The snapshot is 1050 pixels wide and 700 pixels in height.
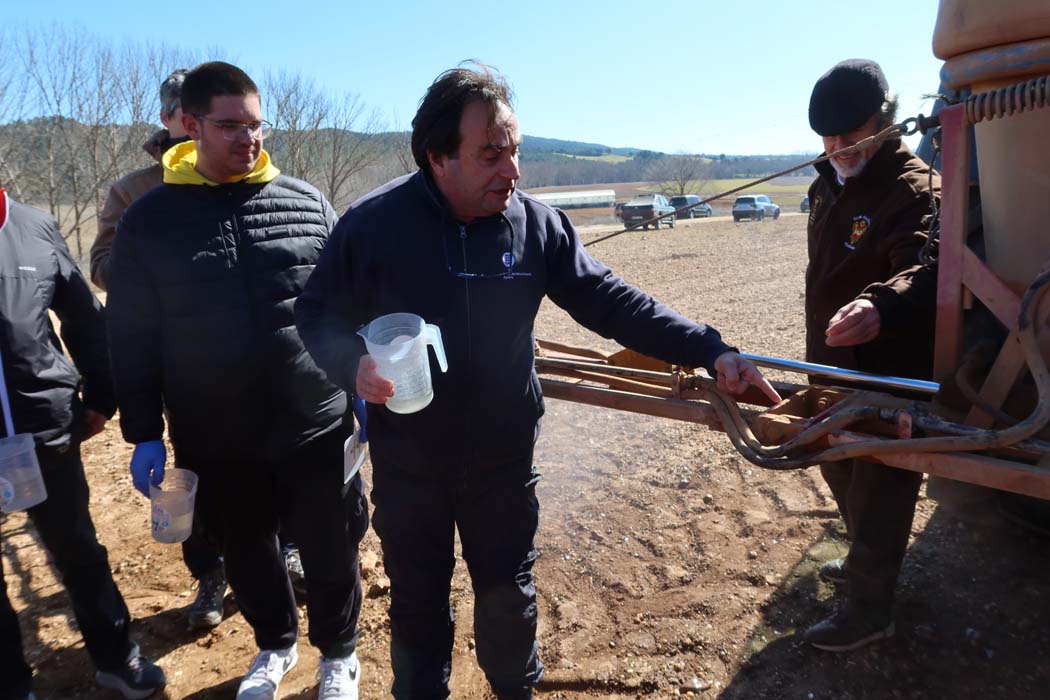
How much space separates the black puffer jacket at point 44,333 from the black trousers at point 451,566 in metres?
1.16

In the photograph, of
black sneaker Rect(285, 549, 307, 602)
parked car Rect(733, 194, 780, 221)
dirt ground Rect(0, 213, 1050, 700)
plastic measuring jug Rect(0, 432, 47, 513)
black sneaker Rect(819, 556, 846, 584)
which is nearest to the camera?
plastic measuring jug Rect(0, 432, 47, 513)

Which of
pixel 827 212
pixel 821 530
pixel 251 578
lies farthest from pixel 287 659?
pixel 827 212

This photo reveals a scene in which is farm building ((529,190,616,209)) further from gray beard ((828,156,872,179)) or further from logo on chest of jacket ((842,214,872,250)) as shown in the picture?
logo on chest of jacket ((842,214,872,250))

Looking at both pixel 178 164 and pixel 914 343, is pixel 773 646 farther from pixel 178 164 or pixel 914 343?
pixel 178 164

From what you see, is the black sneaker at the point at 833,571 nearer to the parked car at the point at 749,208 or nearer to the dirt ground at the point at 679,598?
the dirt ground at the point at 679,598

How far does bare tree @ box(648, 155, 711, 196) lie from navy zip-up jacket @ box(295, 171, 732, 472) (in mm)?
60229

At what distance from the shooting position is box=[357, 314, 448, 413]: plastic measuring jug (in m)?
1.81

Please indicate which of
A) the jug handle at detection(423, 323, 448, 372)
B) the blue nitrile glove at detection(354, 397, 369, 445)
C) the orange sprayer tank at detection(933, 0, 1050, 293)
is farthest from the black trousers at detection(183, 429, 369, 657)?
the orange sprayer tank at detection(933, 0, 1050, 293)

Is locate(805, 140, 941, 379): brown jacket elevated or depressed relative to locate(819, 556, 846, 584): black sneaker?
elevated

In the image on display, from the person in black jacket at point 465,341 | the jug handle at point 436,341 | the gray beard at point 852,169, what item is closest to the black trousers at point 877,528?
the person in black jacket at point 465,341

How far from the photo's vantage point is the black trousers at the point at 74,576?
2.47m

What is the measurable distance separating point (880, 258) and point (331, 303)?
180 centimetres

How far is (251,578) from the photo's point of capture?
2625 millimetres

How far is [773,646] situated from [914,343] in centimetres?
121
